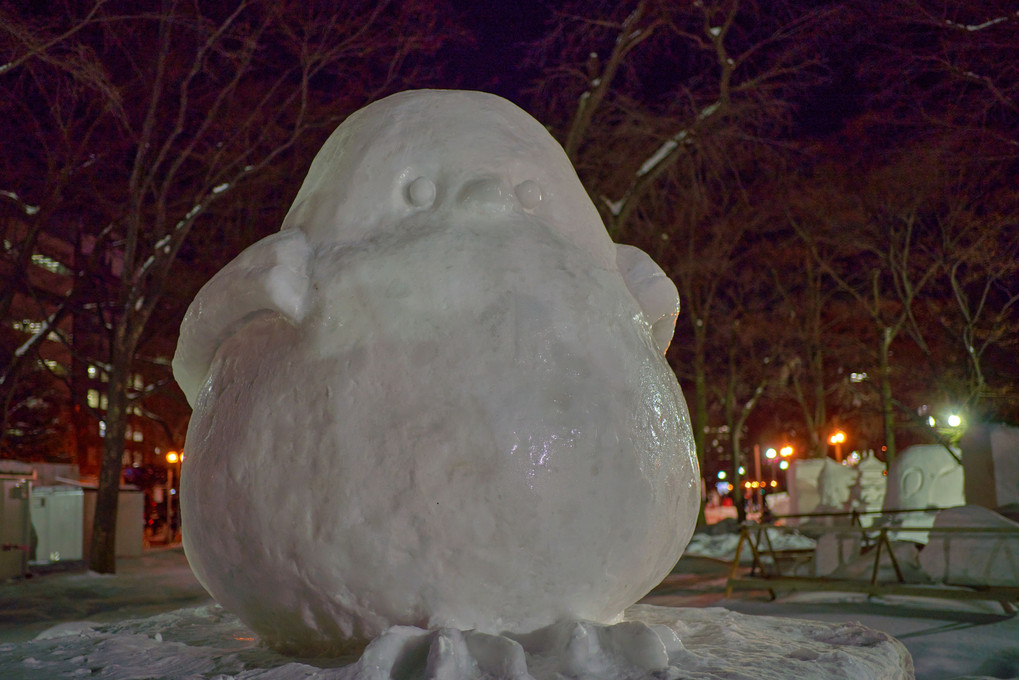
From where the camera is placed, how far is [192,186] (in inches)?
597

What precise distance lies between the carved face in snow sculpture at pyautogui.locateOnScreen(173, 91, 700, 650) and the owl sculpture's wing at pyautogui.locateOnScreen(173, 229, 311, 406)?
0.5 inches

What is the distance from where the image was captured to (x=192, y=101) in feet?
47.4

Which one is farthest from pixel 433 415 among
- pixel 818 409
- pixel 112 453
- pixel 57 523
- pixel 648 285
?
pixel 818 409

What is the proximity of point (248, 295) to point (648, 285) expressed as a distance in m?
1.86

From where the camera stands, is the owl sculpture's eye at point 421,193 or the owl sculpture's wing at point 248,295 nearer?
the owl sculpture's wing at point 248,295

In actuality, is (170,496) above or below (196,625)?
above

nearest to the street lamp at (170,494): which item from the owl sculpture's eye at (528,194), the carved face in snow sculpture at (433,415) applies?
the carved face in snow sculpture at (433,415)

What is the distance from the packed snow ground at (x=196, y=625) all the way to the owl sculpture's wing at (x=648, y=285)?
1.59 m

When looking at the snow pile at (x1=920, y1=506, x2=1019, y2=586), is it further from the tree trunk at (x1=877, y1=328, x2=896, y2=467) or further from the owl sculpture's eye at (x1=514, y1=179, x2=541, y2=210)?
the tree trunk at (x1=877, y1=328, x2=896, y2=467)

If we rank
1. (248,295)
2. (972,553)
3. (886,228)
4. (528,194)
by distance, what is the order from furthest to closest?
(886,228), (972,553), (528,194), (248,295)

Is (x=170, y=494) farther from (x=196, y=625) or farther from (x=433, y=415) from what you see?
(x=433, y=415)

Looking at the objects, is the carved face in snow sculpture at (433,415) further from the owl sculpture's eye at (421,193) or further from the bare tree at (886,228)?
the bare tree at (886,228)

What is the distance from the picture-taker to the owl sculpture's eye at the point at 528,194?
4004mm

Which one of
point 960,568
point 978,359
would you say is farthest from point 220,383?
point 978,359
